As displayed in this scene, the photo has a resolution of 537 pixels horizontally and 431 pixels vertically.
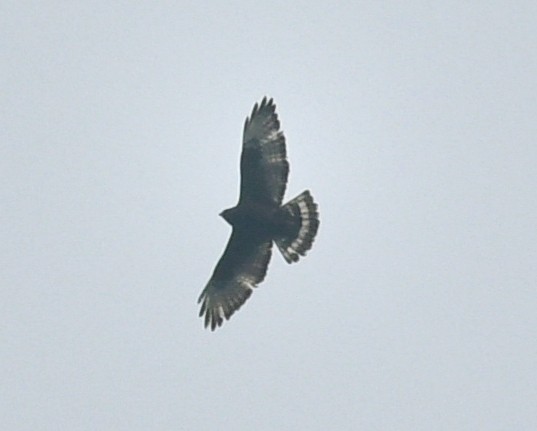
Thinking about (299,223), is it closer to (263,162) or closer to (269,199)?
(269,199)

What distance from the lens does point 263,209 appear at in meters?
25.6

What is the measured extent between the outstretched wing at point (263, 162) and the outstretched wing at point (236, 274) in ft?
2.84

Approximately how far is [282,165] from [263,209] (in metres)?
0.79

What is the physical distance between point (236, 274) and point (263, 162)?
6.98 feet

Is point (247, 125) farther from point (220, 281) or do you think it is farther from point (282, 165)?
point (220, 281)

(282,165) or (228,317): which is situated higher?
(282,165)

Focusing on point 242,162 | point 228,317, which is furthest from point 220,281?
point 242,162

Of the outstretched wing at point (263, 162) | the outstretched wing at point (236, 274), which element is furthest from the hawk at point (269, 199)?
the outstretched wing at point (236, 274)

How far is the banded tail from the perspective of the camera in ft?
84.1

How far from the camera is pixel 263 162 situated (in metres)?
25.5

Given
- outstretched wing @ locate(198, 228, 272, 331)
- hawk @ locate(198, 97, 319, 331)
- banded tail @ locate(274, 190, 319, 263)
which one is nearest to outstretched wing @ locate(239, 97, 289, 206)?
hawk @ locate(198, 97, 319, 331)

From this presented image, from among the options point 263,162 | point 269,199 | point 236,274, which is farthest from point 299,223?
point 236,274

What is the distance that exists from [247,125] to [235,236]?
1936 mm

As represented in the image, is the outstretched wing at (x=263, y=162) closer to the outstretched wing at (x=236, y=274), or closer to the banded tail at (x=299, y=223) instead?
the banded tail at (x=299, y=223)
